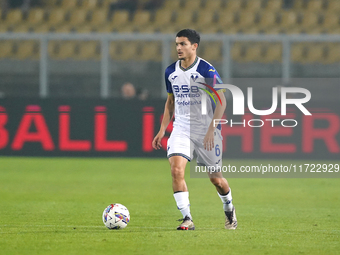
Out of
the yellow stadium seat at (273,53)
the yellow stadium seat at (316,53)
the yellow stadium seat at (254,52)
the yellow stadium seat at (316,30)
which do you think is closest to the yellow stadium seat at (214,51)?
the yellow stadium seat at (254,52)

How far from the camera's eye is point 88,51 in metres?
15.9

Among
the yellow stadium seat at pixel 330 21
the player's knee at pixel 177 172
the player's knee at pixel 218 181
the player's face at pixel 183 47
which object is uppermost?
the yellow stadium seat at pixel 330 21

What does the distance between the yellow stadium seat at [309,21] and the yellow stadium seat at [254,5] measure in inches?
57.8

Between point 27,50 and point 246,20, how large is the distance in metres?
6.79

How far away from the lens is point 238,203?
9.36 metres

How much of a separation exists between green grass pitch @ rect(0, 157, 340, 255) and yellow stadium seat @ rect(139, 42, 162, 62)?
2796mm

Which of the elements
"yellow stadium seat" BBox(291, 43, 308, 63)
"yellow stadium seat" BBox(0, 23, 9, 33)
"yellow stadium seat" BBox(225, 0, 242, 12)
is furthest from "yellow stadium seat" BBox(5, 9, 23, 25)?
"yellow stadium seat" BBox(291, 43, 308, 63)

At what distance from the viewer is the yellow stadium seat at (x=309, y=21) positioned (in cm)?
1878

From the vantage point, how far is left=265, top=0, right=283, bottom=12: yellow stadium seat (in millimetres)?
19547

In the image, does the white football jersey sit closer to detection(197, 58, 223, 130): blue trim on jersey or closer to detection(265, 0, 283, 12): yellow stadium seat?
detection(197, 58, 223, 130): blue trim on jersey

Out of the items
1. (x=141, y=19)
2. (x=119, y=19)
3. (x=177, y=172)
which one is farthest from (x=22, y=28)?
(x=177, y=172)

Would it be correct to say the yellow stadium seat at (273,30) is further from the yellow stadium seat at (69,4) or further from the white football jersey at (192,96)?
the white football jersey at (192,96)

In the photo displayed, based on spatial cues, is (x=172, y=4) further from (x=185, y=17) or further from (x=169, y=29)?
A: (x=169, y=29)

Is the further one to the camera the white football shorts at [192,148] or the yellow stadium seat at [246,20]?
the yellow stadium seat at [246,20]
